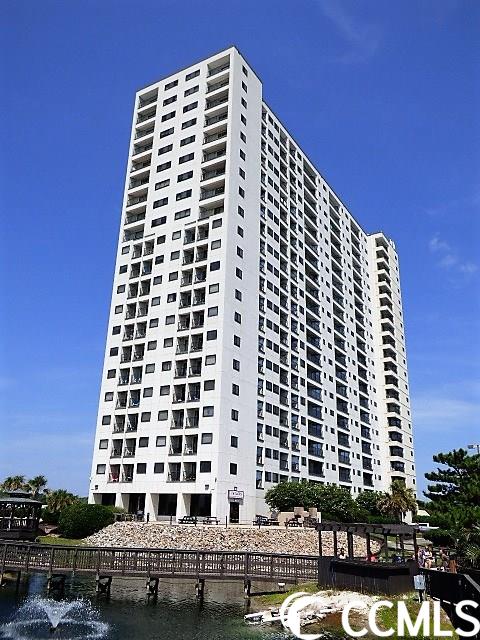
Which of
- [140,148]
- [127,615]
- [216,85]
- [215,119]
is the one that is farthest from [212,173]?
[127,615]

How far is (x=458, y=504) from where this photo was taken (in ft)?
154

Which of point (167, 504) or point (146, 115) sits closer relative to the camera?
point (167, 504)

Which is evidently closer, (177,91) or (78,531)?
(78,531)

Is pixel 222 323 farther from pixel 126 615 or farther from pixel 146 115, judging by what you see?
pixel 146 115

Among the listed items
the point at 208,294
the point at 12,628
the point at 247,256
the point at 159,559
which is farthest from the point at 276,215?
the point at 12,628

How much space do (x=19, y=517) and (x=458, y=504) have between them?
3746 centimetres

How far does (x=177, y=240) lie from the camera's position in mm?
74188

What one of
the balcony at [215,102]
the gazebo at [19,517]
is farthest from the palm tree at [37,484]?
the balcony at [215,102]

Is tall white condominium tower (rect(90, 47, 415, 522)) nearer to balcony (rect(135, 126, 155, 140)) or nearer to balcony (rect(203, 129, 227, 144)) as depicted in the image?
balcony (rect(203, 129, 227, 144))

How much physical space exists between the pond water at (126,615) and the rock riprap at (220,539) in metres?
10.7

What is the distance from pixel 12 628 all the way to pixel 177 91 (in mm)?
76743

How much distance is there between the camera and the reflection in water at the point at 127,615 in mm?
24969

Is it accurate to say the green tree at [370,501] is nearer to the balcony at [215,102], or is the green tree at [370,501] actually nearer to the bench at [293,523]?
the bench at [293,523]

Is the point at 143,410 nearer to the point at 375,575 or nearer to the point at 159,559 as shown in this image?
the point at 159,559
